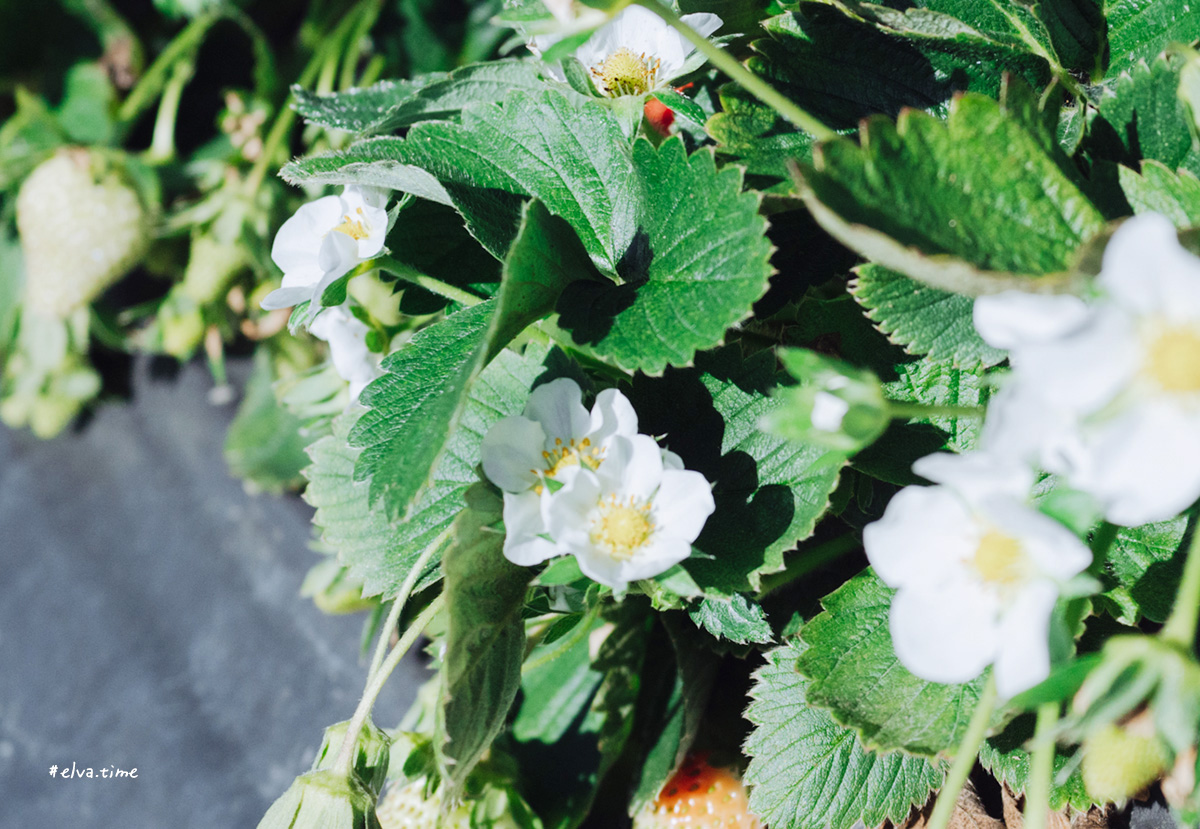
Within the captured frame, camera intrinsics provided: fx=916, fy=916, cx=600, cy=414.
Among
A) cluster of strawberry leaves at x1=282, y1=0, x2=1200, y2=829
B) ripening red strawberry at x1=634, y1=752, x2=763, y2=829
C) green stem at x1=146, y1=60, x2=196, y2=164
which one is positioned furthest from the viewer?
green stem at x1=146, y1=60, x2=196, y2=164

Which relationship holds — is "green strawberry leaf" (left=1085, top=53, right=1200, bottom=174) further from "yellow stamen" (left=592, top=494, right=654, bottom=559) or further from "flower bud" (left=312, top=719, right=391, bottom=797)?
"flower bud" (left=312, top=719, right=391, bottom=797)

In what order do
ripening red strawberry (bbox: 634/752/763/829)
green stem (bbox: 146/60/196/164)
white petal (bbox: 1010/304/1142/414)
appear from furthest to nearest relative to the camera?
green stem (bbox: 146/60/196/164) < ripening red strawberry (bbox: 634/752/763/829) < white petal (bbox: 1010/304/1142/414)

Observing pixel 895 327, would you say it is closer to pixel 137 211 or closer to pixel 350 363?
pixel 350 363

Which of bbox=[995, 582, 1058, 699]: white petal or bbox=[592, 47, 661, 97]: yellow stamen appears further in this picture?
bbox=[592, 47, 661, 97]: yellow stamen

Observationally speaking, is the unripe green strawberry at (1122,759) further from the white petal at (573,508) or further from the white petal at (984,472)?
the white petal at (573,508)

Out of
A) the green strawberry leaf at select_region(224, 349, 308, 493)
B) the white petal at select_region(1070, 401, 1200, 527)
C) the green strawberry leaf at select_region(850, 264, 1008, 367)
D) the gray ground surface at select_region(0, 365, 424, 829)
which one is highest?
the white petal at select_region(1070, 401, 1200, 527)

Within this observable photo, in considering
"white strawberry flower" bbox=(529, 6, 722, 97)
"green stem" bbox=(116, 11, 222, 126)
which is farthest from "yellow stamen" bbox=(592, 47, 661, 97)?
"green stem" bbox=(116, 11, 222, 126)
